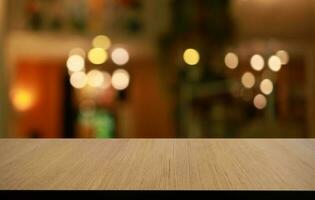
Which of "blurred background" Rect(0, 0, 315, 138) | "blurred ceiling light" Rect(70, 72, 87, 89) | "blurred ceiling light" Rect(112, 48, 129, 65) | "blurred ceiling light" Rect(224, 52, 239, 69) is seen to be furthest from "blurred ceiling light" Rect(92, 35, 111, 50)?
"blurred ceiling light" Rect(224, 52, 239, 69)

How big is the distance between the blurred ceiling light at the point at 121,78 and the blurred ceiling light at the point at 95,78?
372 millimetres

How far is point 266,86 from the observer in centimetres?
363

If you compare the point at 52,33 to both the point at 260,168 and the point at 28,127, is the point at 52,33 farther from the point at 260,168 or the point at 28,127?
the point at 260,168

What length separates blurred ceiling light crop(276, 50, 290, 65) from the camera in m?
3.62

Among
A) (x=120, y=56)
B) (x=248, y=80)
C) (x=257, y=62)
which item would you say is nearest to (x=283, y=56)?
(x=257, y=62)

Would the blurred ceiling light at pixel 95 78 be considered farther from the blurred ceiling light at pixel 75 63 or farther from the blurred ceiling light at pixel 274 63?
the blurred ceiling light at pixel 274 63

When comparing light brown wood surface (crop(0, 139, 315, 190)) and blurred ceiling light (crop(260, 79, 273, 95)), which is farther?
blurred ceiling light (crop(260, 79, 273, 95))

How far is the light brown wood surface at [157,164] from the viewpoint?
345 mm

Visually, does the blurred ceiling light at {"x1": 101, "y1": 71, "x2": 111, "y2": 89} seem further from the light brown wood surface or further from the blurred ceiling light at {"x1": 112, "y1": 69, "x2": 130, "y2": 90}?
the light brown wood surface

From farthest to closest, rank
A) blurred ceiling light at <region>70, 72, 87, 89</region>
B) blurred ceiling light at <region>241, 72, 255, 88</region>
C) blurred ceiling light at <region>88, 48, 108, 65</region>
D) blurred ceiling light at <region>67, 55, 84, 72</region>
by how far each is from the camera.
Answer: blurred ceiling light at <region>70, 72, 87, 89</region>
blurred ceiling light at <region>67, 55, 84, 72</region>
blurred ceiling light at <region>88, 48, 108, 65</region>
blurred ceiling light at <region>241, 72, 255, 88</region>

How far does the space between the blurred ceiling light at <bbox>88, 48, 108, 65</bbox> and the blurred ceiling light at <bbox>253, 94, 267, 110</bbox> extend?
1.31m

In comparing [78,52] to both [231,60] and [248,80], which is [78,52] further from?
[248,80]

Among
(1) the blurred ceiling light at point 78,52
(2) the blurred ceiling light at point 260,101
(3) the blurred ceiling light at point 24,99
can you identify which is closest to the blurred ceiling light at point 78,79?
(1) the blurred ceiling light at point 78,52
